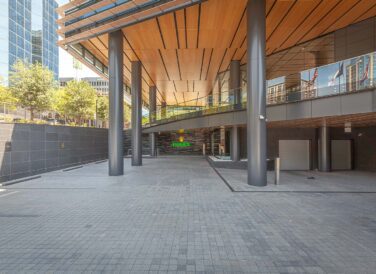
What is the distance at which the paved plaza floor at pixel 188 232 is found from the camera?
146 inches

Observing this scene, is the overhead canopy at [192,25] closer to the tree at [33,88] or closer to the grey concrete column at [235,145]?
the tree at [33,88]

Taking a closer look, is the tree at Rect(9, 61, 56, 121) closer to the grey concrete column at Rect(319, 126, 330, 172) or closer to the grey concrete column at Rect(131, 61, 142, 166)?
the grey concrete column at Rect(131, 61, 142, 166)

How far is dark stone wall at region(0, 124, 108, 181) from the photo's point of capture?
10.9 m

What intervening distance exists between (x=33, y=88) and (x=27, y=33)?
57940 millimetres

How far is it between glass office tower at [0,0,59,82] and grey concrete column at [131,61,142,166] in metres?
41.6

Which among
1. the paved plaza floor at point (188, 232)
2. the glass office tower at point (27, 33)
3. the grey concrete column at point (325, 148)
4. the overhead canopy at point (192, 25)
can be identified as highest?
the glass office tower at point (27, 33)

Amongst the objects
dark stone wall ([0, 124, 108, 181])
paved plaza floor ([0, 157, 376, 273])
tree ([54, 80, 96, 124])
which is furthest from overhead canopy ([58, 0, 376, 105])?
paved plaza floor ([0, 157, 376, 273])

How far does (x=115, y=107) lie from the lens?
40.8ft

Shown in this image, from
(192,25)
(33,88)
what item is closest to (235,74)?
(192,25)

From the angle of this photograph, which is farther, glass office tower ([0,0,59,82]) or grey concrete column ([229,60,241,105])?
glass office tower ([0,0,59,82])

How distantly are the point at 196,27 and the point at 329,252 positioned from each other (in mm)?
12326

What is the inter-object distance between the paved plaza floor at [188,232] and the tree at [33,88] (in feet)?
37.2

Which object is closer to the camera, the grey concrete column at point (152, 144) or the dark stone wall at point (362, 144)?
the dark stone wall at point (362, 144)

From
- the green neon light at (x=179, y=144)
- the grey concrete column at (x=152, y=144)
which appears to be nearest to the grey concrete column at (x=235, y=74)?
the grey concrete column at (x=152, y=144)
